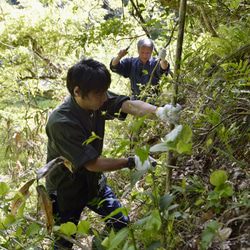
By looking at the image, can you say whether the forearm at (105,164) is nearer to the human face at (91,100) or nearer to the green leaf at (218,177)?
the human face at (91,100)

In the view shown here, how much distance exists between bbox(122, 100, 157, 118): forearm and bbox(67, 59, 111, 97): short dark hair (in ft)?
0.95

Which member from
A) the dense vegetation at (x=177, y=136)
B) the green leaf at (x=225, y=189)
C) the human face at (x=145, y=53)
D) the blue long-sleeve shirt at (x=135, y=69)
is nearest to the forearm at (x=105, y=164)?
the dense vegetation at (x=177, y=136)

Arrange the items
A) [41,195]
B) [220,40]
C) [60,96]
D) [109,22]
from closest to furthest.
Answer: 1. [41,195]
2. [220,40]
3. [109,22]
4. [60,96]

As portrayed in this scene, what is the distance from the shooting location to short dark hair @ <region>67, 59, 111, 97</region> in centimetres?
188

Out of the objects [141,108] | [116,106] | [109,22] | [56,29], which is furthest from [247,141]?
[56,29]

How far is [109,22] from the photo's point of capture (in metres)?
2.26

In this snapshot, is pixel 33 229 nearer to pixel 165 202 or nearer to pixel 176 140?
pixel 165 202

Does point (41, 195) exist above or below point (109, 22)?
below

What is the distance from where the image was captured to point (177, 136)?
0.87 metres

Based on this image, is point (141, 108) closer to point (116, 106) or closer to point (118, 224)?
point (116, 106)

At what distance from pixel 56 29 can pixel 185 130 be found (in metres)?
5.77

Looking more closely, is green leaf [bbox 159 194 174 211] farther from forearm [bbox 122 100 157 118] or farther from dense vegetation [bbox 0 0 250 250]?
forearm [bbox 122 100 157 118]

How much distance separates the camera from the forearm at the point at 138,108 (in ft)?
6.88

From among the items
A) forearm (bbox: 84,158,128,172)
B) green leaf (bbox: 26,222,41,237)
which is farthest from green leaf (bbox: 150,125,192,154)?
forearm (bbox: 84,158,128,172)
